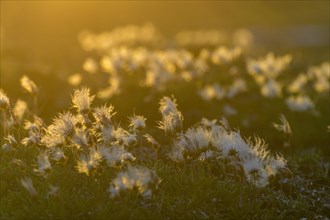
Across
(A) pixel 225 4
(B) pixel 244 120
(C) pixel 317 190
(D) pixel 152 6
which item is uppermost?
(A) pixel 225 4

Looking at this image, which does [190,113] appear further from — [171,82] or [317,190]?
[317,190]

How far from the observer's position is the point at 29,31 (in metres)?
43.2

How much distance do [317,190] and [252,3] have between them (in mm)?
79758

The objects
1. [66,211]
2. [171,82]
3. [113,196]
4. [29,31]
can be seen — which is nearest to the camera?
[113,196]

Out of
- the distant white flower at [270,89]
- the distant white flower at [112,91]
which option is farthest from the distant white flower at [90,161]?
the distant white flower at [270,89]

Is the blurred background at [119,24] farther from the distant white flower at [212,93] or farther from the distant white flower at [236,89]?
the distant white flower at [236,89]

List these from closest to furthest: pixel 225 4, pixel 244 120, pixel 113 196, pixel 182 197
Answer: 1. pixel 113 196
2. pixel 182 197
3. pixel 244 120
4. pixel 225 4

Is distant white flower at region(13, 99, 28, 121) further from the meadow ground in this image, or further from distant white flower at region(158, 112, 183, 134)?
distant white flower at region(158, 112, 183, 134)

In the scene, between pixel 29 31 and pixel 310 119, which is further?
pixel 29 31

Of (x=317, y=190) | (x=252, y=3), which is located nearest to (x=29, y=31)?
(x=317, y=190)

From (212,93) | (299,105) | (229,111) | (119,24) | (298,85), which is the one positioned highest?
(119,24)

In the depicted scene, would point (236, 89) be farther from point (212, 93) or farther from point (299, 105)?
point (299, 105)

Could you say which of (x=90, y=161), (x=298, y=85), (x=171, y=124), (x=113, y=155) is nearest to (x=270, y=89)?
(x=298, y=85)

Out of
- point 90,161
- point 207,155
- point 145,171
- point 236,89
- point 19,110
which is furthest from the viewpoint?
point 236,89
